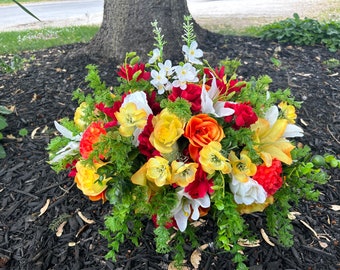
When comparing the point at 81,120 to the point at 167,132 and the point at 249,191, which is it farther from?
the point at 249,191

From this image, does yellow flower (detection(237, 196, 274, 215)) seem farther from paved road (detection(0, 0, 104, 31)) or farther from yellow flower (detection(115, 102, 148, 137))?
paved road (detection(0, 0, 104, 31))

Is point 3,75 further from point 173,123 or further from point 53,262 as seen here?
point 173,123

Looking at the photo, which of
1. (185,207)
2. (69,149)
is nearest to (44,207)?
→ (69,149)

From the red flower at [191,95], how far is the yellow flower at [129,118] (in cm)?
19

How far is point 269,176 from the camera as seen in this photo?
6.08ft

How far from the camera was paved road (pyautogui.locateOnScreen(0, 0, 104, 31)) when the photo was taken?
1092 centimetres

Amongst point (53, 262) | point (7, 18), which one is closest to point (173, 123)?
point (53, 262)

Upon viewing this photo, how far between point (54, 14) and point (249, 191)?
1251 cm

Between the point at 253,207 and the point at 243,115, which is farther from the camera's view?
the point at 253,207

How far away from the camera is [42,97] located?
154 inches

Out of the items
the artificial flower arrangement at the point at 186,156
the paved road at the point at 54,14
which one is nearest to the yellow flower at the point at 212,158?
the artificial flower arrangement at the point at 186,156

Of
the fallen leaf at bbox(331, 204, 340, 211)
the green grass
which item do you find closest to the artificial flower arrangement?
the fallen leaf at bbox(331, 204, 340, 211)

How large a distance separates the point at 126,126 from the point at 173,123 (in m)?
0.21

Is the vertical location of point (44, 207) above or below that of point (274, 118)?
below
